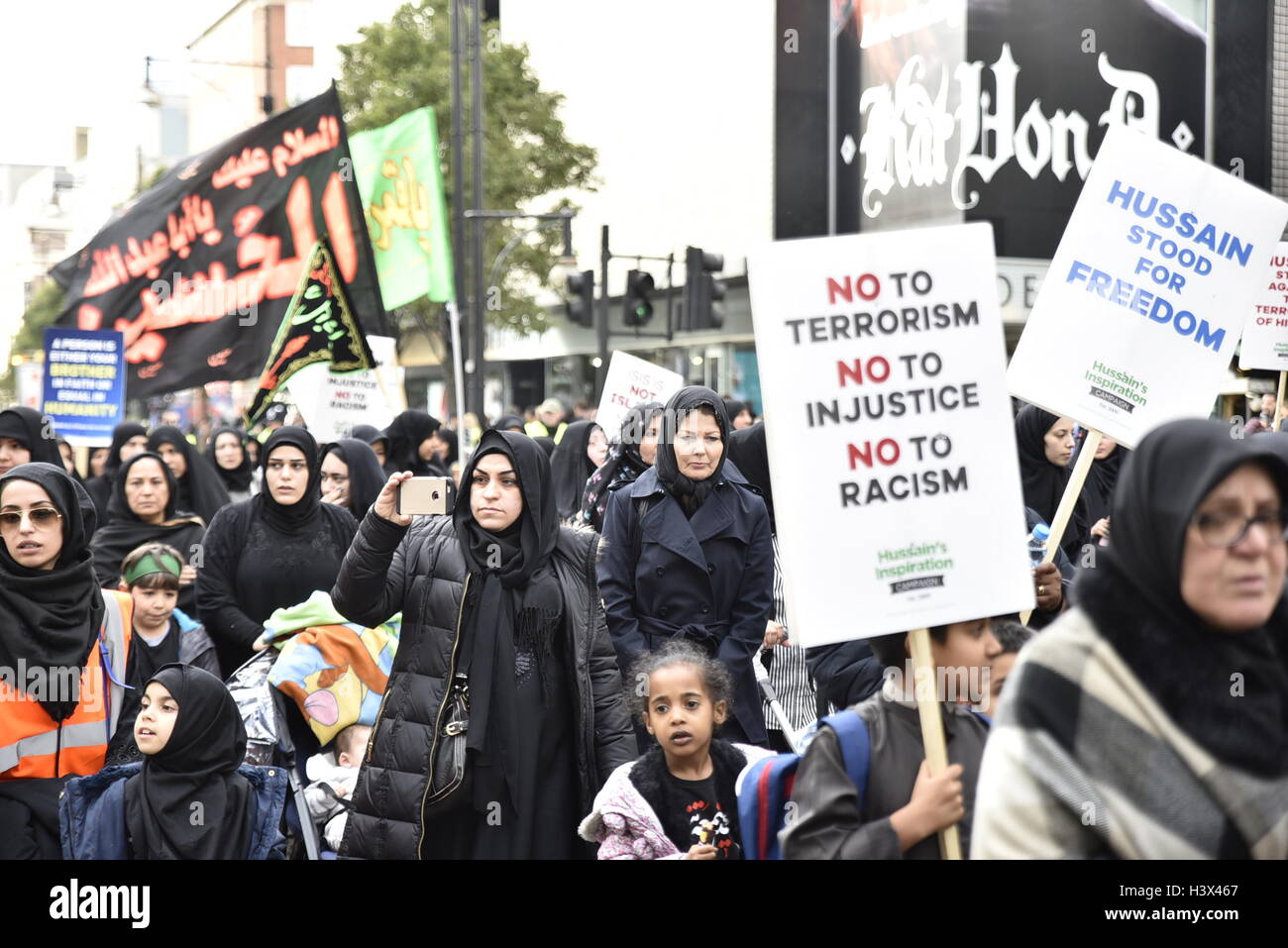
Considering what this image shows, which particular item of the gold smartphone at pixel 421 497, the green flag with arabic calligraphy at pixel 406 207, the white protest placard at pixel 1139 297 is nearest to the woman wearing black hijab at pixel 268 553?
the gold smartphone at pixel 421 497

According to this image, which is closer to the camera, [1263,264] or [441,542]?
[1263,264]

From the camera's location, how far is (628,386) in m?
9.55

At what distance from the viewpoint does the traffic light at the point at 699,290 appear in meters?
18.9

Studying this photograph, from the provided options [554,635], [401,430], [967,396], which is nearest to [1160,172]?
[967,396]

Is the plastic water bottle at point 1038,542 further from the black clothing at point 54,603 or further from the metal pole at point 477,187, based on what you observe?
the metal pole at point 477,187

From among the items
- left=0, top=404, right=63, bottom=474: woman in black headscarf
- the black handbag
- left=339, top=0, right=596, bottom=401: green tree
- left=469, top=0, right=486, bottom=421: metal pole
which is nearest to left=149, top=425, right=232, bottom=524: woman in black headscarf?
left=0, top=404, right=63, bottom=474: woman in black headscarf

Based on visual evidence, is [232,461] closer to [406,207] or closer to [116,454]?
[116,454]

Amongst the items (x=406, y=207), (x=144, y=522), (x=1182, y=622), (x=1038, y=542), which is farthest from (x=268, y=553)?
(x=406, y=207)

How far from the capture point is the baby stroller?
222 inches

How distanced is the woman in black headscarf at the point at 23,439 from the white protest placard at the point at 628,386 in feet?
10.0

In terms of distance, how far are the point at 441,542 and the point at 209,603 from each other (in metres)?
2.17

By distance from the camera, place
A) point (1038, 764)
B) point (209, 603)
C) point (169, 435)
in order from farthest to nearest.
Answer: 1. point (169, 435)
2. point (209, 603)
3. point (1038, 764)
